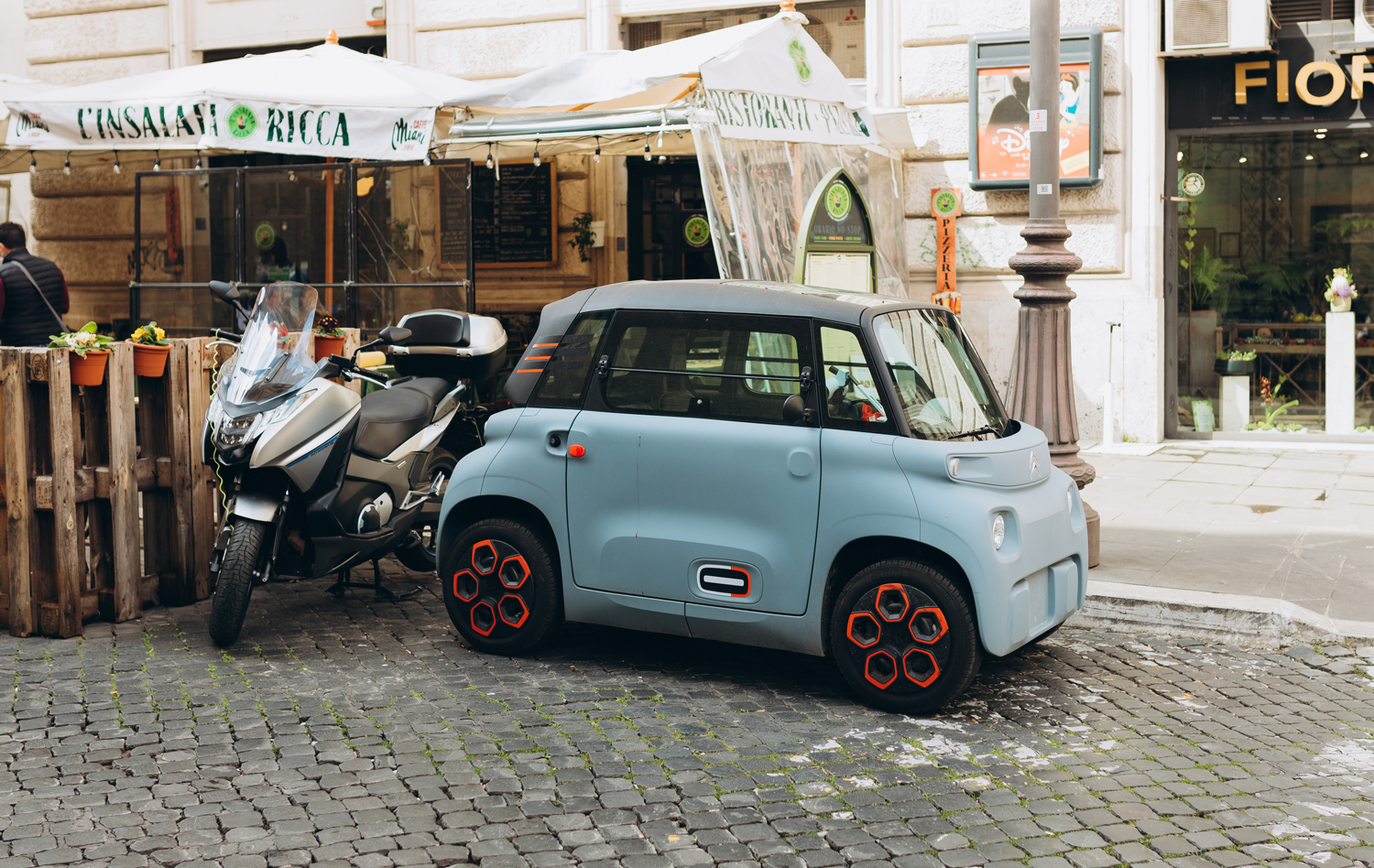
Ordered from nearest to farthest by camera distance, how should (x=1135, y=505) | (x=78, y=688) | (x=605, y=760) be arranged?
(x=605, y=760) → (x=78, y=688) → (x=1135, y=505)

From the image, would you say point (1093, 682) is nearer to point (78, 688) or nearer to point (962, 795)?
point (962, 795)

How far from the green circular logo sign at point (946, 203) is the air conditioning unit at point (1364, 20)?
3.44 m

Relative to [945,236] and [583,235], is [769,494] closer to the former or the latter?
[945,236]

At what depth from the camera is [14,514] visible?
18.6 ft

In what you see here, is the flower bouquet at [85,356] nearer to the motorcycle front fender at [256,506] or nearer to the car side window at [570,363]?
the motorcycle front fender at [256,506]

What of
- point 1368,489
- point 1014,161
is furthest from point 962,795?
point 1014,161

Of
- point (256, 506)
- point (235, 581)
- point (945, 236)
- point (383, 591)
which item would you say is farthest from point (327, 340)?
point (945, 236)

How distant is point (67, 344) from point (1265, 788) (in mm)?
5067

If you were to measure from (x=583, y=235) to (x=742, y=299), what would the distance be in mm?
8314

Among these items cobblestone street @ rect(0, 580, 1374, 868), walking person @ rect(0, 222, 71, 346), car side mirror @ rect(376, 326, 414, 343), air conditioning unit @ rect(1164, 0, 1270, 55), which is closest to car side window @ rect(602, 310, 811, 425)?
cobblestone street @ rect(0, 580, 1374, 868)

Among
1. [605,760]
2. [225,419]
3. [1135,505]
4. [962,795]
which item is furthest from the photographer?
[1135,505]

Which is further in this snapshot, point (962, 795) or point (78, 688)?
point (78, 688)

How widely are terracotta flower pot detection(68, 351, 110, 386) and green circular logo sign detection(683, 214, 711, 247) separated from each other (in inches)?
313

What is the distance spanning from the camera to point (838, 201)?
8.72 m
